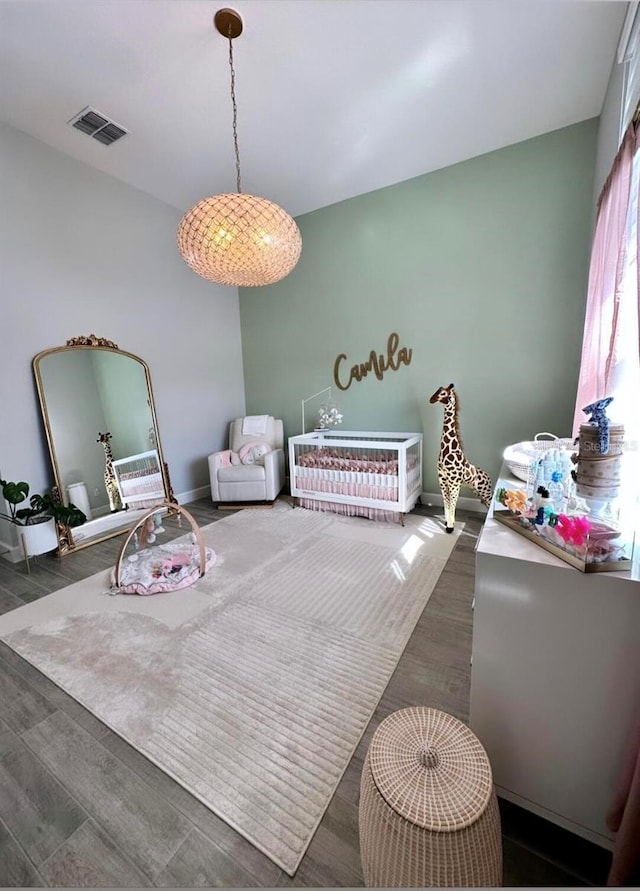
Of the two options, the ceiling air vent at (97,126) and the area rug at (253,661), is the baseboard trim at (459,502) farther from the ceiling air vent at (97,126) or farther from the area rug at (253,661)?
the ceiling air vent at (97,126)

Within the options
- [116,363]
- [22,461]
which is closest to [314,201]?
[116,363]

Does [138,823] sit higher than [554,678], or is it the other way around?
[554,678]

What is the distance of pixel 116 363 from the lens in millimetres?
3229

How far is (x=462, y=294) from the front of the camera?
10.3 ft

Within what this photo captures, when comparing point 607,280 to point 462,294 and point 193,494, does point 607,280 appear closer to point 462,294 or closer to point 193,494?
point 462,294

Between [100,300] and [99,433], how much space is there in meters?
1.19

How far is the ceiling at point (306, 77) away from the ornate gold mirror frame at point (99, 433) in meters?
1.64

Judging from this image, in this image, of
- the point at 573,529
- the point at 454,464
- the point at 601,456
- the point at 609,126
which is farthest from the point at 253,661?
the point at 609,126

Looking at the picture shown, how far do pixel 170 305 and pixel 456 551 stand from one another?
361 cm

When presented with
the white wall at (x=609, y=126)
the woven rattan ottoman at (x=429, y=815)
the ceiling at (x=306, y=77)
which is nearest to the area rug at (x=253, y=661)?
the woven rattan ottoman at (x=429, y=815)

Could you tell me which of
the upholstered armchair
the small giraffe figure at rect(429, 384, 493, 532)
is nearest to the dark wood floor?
the small giraffe figure at rect(429, 384, 493, 532)

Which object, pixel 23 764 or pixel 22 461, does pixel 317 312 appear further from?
pixel 23 764

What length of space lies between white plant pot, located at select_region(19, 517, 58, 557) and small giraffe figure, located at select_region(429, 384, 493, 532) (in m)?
3.06

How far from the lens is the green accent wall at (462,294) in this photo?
2717mm
